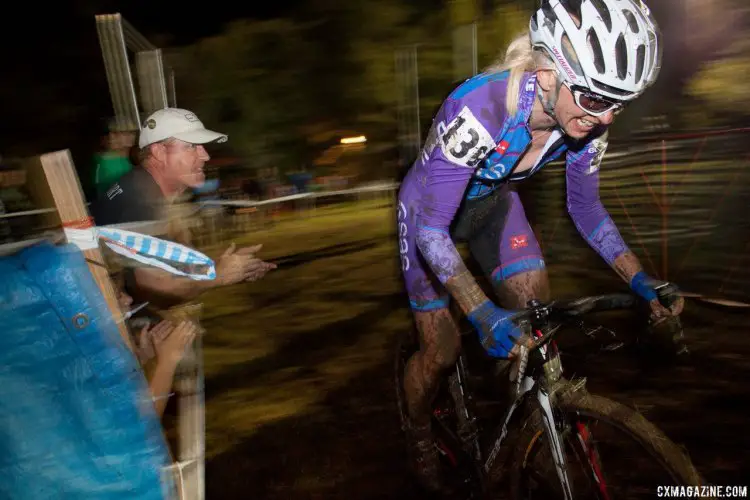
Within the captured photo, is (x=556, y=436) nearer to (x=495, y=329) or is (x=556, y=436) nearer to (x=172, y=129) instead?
(x=495, y=329)

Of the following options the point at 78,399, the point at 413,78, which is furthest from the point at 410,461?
the point at 413,78

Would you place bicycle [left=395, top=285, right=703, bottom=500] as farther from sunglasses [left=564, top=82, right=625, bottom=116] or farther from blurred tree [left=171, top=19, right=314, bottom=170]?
blurred tree [left=171, top=19, right=314, bottom=170]

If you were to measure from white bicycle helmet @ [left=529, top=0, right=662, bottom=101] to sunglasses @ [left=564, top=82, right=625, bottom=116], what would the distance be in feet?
0.10

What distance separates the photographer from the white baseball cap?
3090mm

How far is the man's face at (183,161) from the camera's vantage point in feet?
10.3

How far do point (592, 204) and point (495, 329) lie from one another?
3.50ft

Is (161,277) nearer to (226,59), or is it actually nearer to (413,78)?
(413,78)

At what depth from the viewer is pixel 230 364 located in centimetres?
552

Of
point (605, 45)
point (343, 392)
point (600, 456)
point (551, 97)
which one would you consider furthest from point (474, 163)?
point (343, 392)

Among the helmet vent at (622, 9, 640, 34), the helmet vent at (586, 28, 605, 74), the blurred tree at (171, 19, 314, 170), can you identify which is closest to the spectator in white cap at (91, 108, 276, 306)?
the helmet vent at (586, 28, 605, 74)

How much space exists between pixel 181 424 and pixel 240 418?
1.51m

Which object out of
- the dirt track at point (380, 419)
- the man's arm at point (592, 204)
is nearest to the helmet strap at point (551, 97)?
the man's arm at point (592, 204)

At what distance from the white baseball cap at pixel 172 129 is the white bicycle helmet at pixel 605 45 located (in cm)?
180

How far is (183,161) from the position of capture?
3166 millimetres
